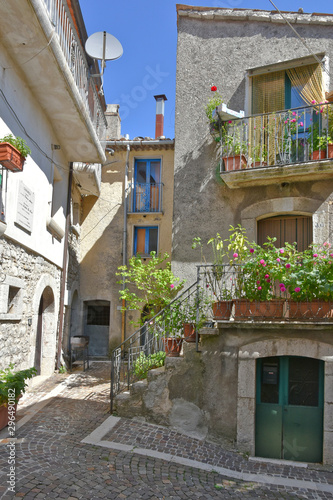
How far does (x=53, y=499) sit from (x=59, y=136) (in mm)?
7616

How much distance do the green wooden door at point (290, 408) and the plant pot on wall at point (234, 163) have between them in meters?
3.84

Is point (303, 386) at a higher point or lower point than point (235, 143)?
lower

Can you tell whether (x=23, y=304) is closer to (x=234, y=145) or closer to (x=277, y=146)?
(x=234, y=145)

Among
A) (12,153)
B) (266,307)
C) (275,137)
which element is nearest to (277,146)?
(275,137)

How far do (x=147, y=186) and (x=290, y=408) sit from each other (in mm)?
9399

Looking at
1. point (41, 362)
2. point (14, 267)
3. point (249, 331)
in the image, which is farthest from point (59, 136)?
point (249, 331)

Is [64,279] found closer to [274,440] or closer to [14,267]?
[14,267]

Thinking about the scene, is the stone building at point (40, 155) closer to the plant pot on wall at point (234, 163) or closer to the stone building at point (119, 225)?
the stone building at point (119, 225)

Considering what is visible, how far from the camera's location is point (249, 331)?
638cm

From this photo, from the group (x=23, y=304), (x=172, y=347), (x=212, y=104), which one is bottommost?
(x=172, y=347)

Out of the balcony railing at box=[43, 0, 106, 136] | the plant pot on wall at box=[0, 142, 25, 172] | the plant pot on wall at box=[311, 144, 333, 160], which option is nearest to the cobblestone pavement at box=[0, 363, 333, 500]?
the plant pot on wall at box=[0, 142, 25, 172]

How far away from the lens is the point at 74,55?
841 cm

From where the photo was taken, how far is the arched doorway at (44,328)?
30.6 feet

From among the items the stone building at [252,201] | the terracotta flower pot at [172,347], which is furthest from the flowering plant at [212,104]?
the terracotta flower pot at [172,347]
